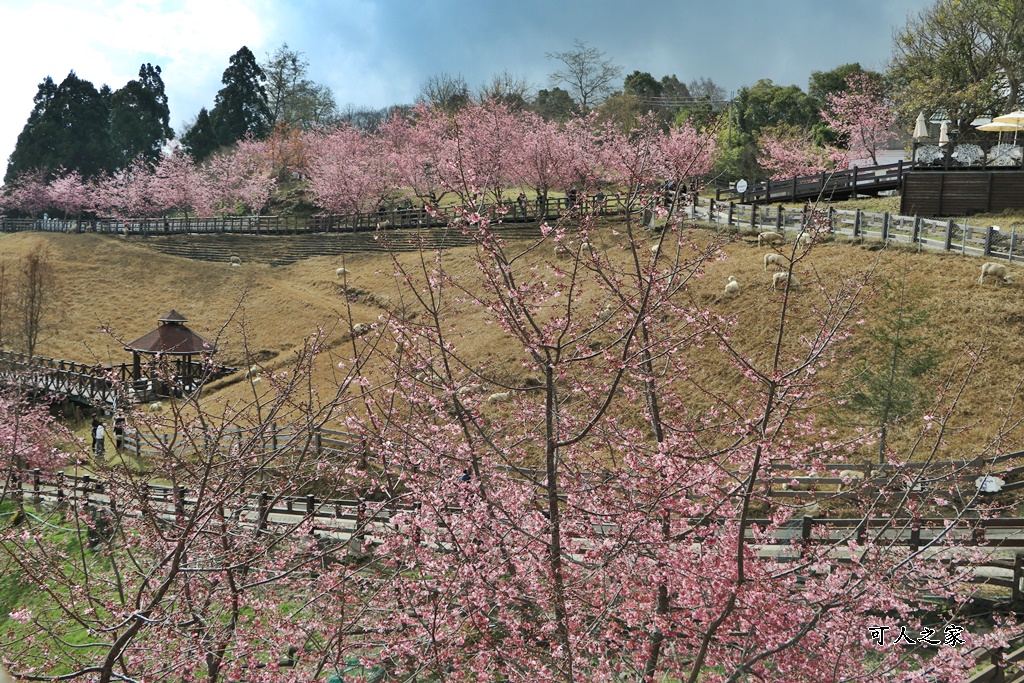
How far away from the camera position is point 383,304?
36500 mm

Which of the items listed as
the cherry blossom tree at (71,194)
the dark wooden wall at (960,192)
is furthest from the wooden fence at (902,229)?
the cherry blossom tree at (71,194)

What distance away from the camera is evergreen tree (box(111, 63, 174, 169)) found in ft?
241

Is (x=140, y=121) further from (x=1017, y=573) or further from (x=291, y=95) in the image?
(x=1017, y=573)

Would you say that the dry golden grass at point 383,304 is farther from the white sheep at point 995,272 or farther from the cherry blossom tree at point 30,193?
the cherry blossom tree at point 30,193

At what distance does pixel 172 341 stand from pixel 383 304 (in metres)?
9.94

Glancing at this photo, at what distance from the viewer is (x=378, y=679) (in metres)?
12.3

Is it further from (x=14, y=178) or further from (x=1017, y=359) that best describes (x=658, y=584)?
(x=14, y=178)

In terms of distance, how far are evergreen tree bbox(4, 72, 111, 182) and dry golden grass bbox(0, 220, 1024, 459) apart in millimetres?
8124

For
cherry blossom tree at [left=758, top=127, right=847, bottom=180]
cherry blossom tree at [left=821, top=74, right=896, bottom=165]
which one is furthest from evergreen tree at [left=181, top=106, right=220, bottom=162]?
cherry blossom tree at [left=821, top=74, right=896, bottom=165]

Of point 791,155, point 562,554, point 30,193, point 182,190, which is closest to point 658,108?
point 791,155

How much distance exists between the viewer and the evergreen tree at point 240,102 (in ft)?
248

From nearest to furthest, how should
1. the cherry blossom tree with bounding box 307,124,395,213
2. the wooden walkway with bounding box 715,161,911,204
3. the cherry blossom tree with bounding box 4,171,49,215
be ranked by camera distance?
the wooden walkway with bounding box 715,161,911,204
the cherry blossom tree with bounding box 307,124,395,213
the cherry blossom tree with bounding box 4,171,49,215

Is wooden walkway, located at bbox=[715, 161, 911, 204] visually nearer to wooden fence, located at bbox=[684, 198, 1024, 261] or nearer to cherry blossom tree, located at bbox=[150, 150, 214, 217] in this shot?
wooden fence, located at bbox=[684, 198, 1024, 261]

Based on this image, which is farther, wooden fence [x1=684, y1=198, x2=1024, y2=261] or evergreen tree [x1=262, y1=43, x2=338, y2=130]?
evergreen tree [x1=262, y1=43, x2=338, y2=130]
